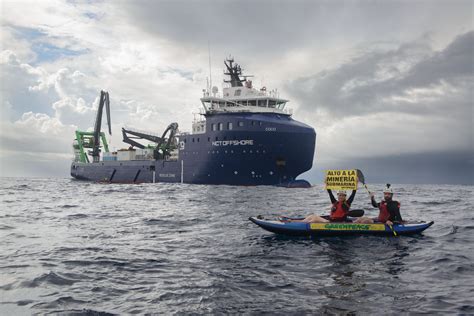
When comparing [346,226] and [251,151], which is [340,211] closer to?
[346,226]

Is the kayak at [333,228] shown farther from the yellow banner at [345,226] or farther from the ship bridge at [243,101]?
the ship bridge at [243,101]

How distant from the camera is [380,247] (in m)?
13.1

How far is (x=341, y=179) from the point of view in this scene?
15539mm

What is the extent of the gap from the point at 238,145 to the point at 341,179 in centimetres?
2959

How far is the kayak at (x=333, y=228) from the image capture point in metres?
14.5

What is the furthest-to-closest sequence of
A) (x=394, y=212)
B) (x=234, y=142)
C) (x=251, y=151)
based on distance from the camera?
(x=234, y=142) < (x=251, y=151) < (x=394, y=212)

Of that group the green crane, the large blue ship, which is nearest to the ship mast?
the large blue ship

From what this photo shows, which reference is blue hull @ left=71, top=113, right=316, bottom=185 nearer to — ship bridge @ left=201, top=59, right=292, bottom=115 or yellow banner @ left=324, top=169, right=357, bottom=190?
ship bridge @ left=201, top=59, right=292, bottom=115

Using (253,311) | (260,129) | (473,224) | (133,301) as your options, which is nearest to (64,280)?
(133,301)

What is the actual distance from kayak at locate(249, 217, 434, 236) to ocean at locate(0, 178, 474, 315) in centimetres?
33

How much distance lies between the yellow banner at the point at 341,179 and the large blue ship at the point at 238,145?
28018 mm

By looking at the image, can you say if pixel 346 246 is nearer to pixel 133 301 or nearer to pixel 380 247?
pixel 380 247

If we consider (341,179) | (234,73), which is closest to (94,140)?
(234,73)

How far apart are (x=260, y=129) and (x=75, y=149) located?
54.3 meters
